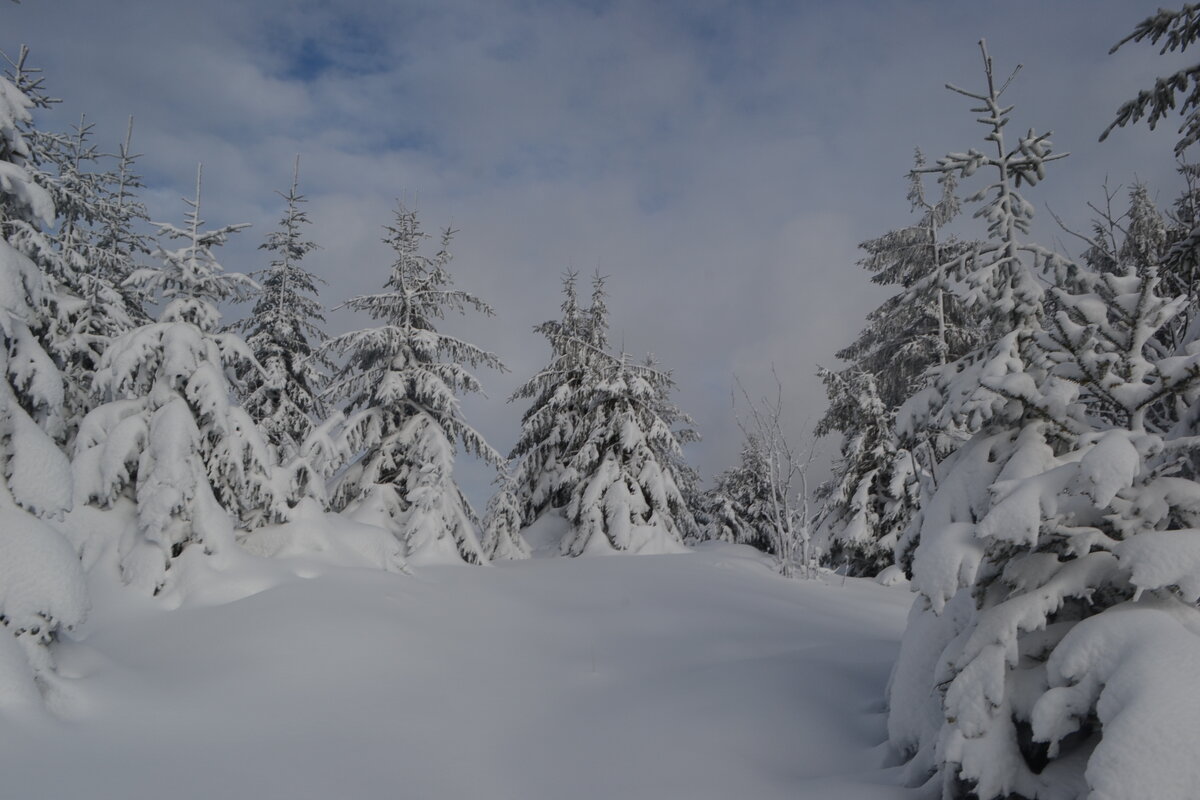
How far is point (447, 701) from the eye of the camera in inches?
265

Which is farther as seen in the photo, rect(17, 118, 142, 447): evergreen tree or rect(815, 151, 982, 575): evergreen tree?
rect(815, 151, 982, 575): evergreen tree

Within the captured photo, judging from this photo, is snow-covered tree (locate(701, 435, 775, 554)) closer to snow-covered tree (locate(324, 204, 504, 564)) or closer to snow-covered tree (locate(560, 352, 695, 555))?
snow-covered tree (locate(560, 352, 695, 555))

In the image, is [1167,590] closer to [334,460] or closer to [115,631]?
[115,631]

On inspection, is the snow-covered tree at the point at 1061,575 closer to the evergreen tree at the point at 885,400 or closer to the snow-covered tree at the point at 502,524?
the evergreen tree at the point at 885,400

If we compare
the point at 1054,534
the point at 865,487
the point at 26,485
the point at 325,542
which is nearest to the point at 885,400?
the point at 865,487

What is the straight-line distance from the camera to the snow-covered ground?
189 inches

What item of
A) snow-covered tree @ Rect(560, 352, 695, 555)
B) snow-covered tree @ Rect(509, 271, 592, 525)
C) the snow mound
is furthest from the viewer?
snow-covered tree @ Rect(509, 271, 592, 525)

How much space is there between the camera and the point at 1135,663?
3006 mm

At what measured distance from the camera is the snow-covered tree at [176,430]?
939 cm

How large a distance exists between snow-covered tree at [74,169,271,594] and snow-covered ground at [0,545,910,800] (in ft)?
3.55

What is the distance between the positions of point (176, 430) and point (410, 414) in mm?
7514

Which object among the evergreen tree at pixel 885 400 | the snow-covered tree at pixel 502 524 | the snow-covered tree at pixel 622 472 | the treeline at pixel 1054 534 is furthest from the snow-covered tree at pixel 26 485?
the evergreen tree at pixel 885 400

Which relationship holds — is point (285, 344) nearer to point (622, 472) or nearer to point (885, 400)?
point (622, 472)

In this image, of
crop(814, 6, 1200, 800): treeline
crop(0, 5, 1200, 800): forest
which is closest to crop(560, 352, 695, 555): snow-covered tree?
crop(0, 5, 1200, 800): forest
